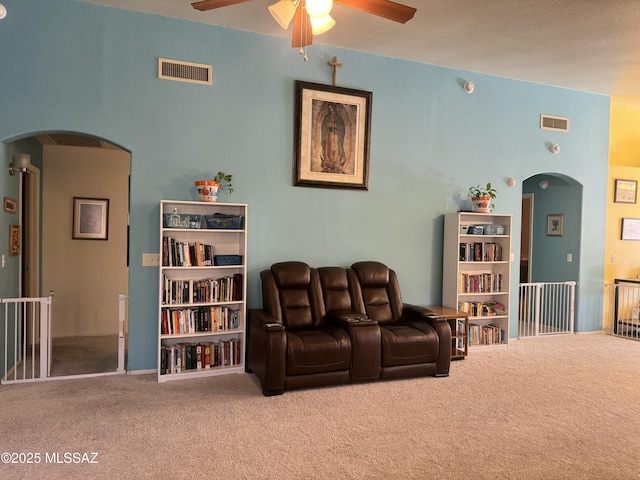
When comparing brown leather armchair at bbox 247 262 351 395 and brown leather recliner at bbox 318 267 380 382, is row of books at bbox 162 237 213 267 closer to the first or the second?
brown leather armchair at bbox 247 262 351 395

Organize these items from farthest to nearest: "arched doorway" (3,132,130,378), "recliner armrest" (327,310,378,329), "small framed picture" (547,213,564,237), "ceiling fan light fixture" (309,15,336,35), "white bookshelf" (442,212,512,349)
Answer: "small framed picture" (547,213,564,237) → "arched doorway" (3,132,130,378) → "white bookshelf" (442,212,512,349) → "recliner armrest" (327,310,378,329) → "ceiling fan light fixture" (309,15,336,35)

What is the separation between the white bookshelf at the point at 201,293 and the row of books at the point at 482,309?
108 inches

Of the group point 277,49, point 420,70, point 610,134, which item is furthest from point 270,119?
point 610,134

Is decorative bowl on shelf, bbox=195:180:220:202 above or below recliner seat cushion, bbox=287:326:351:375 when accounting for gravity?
above

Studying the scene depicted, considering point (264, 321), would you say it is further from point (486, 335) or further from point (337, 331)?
point (486, 335)

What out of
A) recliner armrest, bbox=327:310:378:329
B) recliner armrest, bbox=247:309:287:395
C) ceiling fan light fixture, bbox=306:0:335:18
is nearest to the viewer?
ceiling fan light fixture, bbox=306:0:335:18

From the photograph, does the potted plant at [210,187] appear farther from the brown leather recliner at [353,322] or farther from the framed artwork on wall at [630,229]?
the framed artwork on wall at [630,229]

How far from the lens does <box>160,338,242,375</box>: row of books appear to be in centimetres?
435

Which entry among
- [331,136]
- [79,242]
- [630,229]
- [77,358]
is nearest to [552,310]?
[630,229]

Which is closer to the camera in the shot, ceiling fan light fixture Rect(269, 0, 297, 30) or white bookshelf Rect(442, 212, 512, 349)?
ceiling fan light fixture Rect(269, 0, 297, 30)

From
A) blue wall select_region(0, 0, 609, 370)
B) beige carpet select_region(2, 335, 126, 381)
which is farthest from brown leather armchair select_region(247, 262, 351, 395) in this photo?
beige carpet select_region(2, 335, 126, 381)

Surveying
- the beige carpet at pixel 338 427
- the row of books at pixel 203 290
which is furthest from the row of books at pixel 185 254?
the beige carpet at pixel 338 427

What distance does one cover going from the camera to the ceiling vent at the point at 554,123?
6.29 m

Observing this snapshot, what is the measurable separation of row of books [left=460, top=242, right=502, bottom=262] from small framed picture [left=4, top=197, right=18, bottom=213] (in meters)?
4.83
